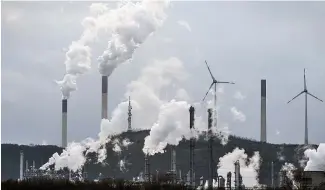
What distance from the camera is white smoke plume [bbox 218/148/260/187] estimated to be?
106 meters

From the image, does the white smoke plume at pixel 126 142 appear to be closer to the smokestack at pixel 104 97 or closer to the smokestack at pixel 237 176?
the smokestack at pixel 104 97

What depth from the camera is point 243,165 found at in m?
112

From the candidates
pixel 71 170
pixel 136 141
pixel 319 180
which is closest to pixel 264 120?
pixel 136 141

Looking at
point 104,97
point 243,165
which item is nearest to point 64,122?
point 104,97

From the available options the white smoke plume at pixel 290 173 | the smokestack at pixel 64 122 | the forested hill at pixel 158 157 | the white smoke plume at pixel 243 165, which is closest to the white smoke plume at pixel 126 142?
the forested hill at pixel 158 157

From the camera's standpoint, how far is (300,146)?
130 metres

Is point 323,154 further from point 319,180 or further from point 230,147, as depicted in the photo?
point 230,147

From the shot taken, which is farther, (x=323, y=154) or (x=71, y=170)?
(x=71, y=170)

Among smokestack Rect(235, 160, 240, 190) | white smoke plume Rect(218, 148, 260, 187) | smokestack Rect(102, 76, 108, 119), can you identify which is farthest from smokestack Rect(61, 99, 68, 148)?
smokestack Rect(235, 160, 240, 190)

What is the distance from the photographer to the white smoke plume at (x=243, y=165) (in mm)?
105688

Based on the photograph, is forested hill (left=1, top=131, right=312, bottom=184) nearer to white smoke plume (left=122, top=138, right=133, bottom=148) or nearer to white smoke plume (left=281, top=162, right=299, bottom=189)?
white smoke plume (left=122, top=138, right=133, bottom=148)

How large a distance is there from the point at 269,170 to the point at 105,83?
3159 cm

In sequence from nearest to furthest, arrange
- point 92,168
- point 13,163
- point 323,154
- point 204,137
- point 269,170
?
1. point 323,154
2. point 269,170
3. point 204,137
4. point 92,168
5. point 13,163

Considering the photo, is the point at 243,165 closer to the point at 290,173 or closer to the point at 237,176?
the point at 290,173
